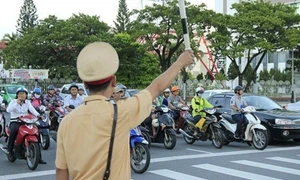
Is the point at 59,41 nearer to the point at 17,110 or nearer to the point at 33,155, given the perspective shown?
the point at 17,110

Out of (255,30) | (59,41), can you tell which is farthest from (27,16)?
(255,30)

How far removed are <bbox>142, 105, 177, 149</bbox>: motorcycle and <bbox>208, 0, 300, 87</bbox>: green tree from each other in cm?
2313

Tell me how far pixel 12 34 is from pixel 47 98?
51.0 m

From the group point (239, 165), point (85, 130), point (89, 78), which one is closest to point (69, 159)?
point (85, 130)

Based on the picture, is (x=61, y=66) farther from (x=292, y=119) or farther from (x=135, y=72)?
(x=292, y=119)

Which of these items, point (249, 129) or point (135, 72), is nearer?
point (249, 129)

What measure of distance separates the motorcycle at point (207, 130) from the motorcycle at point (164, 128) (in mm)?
1042

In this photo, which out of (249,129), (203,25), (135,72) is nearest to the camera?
(249,129)

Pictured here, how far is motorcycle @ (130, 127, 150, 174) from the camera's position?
8852 mm

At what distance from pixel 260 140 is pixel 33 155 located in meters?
5.92

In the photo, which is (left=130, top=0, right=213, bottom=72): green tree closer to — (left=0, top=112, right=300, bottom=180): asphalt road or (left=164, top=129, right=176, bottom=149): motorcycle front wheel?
(left=164, top=129, right=176, bottom=149): motorcycle front wheel

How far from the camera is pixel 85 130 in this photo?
2.49 meters

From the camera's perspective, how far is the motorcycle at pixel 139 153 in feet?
29.0

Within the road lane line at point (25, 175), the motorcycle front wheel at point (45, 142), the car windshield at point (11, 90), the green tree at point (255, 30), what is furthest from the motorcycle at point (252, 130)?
the green tree at point (255, 30)
